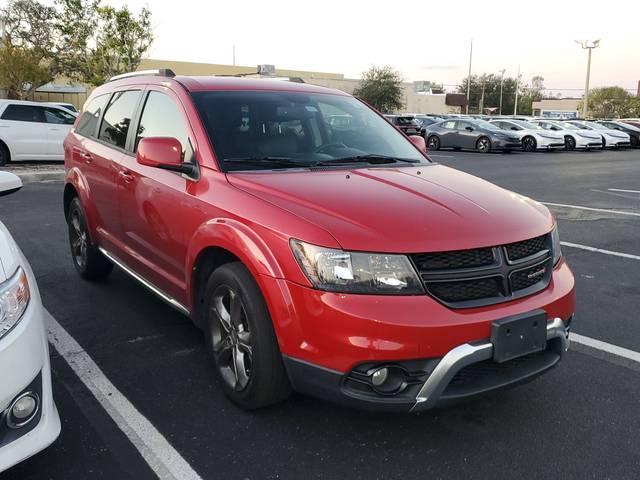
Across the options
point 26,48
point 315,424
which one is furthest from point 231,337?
point 26,48

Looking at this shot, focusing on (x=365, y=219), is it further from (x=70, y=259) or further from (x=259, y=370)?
(x=70, y=259)

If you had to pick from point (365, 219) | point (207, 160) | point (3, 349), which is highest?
point (207, 160)

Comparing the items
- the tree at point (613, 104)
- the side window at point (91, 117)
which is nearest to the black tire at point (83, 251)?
the side window at point (91, 117)

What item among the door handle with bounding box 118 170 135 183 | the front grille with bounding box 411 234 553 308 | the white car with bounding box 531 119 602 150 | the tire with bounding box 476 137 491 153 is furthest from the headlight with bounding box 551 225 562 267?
the white car with bounding box 531 119 602 150

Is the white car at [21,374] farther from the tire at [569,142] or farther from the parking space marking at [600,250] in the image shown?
the tire at [569,142]

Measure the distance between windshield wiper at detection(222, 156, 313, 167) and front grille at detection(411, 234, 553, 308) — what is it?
4.06 feet

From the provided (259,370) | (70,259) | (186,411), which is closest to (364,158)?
(259,370)

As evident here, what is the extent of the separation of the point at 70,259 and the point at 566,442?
5.12 m

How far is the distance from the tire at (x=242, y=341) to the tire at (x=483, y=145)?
75.6 feet

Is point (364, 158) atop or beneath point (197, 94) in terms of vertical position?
beneath

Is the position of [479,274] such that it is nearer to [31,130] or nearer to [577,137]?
[31,130]

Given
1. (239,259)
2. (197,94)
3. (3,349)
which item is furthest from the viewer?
(197,94)

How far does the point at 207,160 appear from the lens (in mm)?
3438

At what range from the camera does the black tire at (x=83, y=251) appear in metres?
5.21
